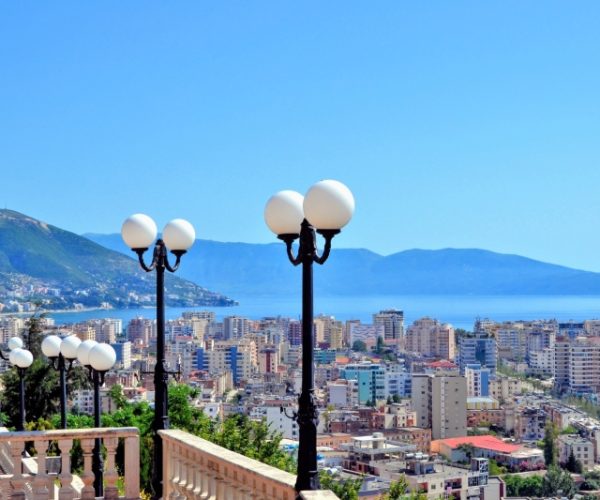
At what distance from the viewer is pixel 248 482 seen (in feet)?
12.7

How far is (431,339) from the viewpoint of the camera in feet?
420

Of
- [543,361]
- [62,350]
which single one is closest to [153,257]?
[62,350]

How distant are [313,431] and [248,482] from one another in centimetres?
36

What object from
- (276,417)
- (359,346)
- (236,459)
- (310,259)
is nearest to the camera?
(310,259)

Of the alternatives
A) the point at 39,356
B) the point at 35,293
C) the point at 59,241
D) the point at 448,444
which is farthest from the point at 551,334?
the point at 39,356

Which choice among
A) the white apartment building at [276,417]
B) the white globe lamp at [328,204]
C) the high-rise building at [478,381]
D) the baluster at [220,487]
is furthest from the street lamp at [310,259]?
the high-rise building at [478,381]

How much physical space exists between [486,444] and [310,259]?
216ft

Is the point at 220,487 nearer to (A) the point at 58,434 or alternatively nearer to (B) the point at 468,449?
(A) the point at 58,434

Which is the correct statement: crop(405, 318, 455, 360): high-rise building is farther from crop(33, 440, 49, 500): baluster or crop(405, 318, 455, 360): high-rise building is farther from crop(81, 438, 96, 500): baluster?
crop(33, 440, 49, 500): baluster

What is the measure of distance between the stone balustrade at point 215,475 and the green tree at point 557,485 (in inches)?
2131

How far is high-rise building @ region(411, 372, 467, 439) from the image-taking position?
7675 cm

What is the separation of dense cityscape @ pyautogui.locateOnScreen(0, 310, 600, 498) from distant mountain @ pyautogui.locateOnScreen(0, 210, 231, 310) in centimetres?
2436

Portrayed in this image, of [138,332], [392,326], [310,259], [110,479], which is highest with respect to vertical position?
[310,259]

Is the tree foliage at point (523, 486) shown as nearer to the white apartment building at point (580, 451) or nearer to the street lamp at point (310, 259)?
the white apartment building at point (580, 451)
